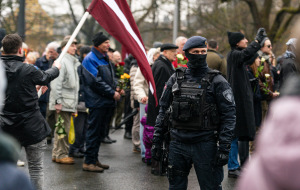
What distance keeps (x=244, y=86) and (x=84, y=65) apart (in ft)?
8.24

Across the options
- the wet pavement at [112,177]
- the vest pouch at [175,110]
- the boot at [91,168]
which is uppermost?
the vest pouch at [175,110]

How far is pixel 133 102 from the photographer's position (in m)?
10.3

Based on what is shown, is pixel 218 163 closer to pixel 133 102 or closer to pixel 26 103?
pixel 26 103

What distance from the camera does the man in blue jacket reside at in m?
7.81

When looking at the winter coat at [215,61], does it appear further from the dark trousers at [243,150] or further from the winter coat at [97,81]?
the winter coat at [97,81]

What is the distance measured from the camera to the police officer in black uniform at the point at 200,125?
4.75 meters

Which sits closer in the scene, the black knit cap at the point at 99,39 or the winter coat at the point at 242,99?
the winter coat at the point at 242,99

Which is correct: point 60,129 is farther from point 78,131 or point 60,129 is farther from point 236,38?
point 236,38

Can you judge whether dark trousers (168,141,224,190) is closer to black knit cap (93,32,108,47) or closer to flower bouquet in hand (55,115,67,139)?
black knit cap (93,32,108,47)

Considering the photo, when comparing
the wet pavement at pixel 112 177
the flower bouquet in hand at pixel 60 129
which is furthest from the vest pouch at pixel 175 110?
the flower bouquet in hand at pixel 60 129

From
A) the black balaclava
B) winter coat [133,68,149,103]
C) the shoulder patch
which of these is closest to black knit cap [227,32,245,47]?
winter coat [133,68,149,103]

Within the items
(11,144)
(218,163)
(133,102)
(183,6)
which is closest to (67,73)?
(133,102)

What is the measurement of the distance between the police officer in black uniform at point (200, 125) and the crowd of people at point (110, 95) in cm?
1

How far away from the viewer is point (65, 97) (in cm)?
859
